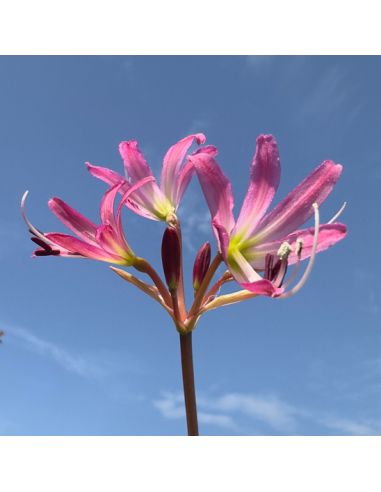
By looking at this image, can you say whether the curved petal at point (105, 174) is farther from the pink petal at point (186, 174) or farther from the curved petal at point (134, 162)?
the pink petal at point (186, 174)

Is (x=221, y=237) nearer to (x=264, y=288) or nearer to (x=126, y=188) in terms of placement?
(x=264, y=288)

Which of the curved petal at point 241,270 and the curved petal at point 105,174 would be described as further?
the curved petal at point 105,174

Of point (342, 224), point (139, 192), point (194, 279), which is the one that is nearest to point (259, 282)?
point (194, 279)

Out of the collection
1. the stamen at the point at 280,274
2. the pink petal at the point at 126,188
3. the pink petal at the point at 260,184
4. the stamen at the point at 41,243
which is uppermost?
the pink petal at the point at 126,188

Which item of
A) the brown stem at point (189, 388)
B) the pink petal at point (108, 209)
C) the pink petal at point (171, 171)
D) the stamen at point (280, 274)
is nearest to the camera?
the brown stem at point (189, 388)

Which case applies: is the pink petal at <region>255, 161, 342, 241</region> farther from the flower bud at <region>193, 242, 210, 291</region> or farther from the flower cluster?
the flower bud at <region>193, 242, 210, 291</region>

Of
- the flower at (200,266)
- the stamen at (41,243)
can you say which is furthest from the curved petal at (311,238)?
the stamen at (41,243)

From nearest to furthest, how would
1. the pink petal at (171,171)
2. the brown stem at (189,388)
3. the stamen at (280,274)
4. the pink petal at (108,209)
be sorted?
the brown stem at (189,388)
the stamen at (280,274)
the pink petal at (108,209)
the pink petal at (171,171)
